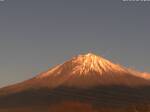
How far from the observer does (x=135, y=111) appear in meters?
73.5

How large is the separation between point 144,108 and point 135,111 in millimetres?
1597

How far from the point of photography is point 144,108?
7419 cm
